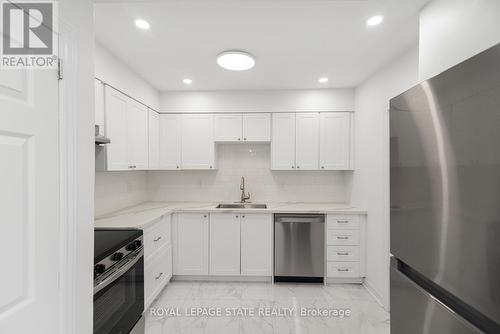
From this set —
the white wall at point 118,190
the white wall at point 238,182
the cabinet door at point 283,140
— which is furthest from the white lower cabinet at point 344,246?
the white wall at point 118,190

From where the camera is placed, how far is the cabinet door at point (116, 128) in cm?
220

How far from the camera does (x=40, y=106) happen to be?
852mm

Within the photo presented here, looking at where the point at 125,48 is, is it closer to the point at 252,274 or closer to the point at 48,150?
the point at 48,150

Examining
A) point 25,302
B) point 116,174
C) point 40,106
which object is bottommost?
point 25,302

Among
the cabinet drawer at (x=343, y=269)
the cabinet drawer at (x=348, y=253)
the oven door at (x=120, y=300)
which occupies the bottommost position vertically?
the cabinet drawer at (x=343, y=269)

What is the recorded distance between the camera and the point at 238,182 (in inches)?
146

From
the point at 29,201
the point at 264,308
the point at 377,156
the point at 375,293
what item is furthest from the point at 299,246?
the point at 29,201

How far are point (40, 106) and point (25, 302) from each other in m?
0.68

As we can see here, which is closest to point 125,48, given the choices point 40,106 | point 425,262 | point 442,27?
point 40,106

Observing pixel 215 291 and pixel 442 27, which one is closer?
pixel 442 27

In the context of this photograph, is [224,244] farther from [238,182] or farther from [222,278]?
[238,182]

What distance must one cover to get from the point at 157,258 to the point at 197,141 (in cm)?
166

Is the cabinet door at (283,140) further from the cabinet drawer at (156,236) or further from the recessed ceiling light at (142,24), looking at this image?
the recessed ceiling light at (142,24)

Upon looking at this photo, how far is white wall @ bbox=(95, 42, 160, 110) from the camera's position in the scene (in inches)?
82.7
